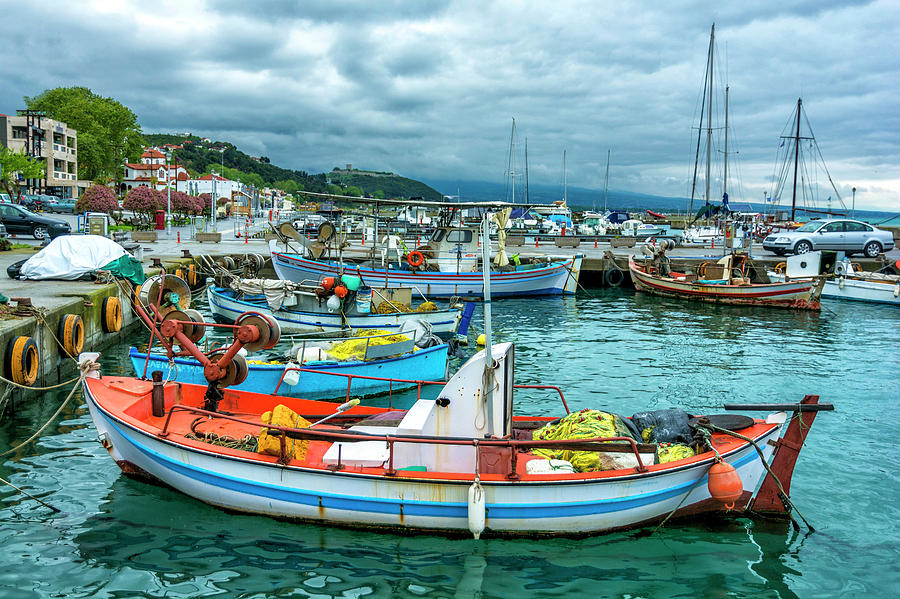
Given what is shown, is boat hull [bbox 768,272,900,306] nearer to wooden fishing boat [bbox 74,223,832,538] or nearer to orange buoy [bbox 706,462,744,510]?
wooden fishing boat [bbox 74,223,832,538]

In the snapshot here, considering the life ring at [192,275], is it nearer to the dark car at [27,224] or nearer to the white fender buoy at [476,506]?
the dark car at [27,224]

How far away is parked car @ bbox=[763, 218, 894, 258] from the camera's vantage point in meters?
34.7

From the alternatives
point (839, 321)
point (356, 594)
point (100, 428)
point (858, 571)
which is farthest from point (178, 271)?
point (839, 321)

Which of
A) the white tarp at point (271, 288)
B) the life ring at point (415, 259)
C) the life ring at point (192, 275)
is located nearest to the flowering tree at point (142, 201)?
the life ring at point (192, 275)

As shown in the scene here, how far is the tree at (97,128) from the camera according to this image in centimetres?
8300

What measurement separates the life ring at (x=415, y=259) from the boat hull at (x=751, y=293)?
1115 centimetres

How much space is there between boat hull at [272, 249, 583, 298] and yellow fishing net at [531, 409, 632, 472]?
56.7 ft

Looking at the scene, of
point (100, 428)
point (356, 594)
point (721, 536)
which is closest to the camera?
point (356, 594)

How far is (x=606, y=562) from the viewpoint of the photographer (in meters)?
7.15

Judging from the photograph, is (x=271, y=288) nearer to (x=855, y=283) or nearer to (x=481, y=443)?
(x=481, y=443)

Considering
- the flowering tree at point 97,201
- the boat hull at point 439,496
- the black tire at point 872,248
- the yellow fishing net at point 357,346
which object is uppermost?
the flowering tree at point 97,201

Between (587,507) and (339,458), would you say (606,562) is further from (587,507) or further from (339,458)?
(339,458)

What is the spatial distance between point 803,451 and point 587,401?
407 centimetres

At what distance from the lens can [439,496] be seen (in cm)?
722
